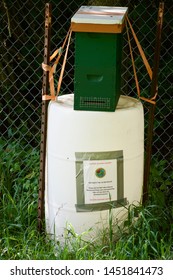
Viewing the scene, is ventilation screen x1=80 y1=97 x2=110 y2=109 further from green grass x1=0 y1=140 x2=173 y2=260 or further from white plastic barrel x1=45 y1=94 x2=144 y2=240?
green grass x1=0 y1=140 x2=173 y2=260

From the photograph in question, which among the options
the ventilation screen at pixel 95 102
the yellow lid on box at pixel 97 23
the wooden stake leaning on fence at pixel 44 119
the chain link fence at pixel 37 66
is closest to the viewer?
the yellow lid on box at pixel 97 23

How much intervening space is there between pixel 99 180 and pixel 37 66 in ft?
6.18

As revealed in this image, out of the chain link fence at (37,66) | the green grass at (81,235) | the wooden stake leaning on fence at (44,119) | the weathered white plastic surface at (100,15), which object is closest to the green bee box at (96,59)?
the weathered white plastic surface at (100,15)

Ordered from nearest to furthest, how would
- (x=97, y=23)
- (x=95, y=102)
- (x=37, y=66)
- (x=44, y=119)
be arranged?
(x=97, y=23) < (x=95, y=102) < (x=44, y=119) < (x=37, y=66)

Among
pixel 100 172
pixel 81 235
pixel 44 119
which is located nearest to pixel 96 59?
pixel 44 119

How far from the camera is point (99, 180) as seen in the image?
13.0 ft

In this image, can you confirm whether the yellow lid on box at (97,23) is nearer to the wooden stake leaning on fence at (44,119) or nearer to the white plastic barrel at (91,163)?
the wooden stake leaning on fence at (44,119)

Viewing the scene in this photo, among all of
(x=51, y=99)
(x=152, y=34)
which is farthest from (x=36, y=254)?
(x=152, y=34)

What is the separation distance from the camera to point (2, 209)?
448 cm

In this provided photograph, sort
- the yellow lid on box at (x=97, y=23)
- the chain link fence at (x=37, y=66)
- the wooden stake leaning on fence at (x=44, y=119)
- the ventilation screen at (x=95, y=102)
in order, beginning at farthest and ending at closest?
the chain link fence at (x=37, y=66)
the wooden stake leaning on fence at (x=44, y=119)
the ventilation screen at (x=95, y=102)
the yellow lid on box at (x=97, y=23)

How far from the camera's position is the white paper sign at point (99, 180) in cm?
393

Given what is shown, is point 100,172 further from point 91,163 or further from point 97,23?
point 97,23

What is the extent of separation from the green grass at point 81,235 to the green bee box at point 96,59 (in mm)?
709
